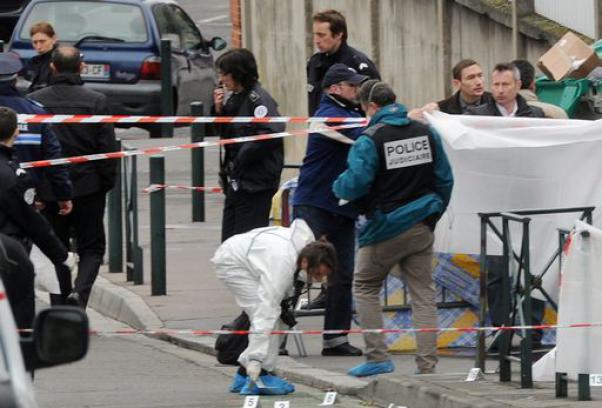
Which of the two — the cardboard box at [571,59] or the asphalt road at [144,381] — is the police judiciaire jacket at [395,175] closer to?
the asphalt road at [144,381]

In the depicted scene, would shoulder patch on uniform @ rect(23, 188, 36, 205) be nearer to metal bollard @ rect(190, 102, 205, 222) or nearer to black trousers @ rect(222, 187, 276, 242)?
black trousers @ rect(222, 187, 276, 242)

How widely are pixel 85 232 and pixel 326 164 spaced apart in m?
2.24

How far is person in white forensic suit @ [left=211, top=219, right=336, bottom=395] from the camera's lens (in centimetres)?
1000

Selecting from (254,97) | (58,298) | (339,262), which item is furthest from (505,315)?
(58,298)

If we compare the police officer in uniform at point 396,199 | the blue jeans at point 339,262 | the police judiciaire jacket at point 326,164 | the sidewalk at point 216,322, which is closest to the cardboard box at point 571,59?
the sidewalk at point 216,322

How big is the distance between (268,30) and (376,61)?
3503 mm

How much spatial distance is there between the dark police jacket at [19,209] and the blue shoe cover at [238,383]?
1553 mm

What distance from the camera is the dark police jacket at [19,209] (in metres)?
11.4

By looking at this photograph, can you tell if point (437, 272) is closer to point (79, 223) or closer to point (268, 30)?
point (79, 223)

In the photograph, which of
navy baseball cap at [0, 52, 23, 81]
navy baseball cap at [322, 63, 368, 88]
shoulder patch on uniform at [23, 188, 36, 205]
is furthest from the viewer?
navy baseball cap at [0, 52, 23, 81]

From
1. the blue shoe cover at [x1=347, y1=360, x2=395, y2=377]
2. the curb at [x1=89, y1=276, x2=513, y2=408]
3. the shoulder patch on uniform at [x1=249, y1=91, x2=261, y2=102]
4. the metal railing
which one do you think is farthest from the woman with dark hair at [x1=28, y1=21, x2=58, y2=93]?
the metal railing

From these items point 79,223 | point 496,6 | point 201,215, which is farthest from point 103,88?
point 79,223

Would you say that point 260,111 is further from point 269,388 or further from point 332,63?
point 269,388

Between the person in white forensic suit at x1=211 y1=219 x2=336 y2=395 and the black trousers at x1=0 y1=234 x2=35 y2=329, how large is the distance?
1.60m
